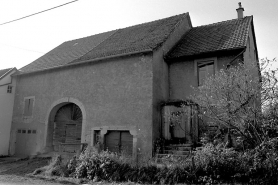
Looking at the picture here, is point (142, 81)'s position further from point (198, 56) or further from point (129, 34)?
point (129, 34)

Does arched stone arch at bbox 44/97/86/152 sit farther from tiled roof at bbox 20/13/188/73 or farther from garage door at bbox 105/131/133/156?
garage door at bbox 105/131/133/156

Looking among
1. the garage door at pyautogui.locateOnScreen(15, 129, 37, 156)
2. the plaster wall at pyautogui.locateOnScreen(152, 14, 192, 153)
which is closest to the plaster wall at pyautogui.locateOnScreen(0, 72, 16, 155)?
the garage door at pyautogui.locateOnScreen(15, 129, 37, 156)

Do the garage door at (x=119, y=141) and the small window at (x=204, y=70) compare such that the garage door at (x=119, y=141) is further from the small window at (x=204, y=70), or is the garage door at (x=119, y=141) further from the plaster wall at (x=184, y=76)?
the small window at (x=204, y=70)

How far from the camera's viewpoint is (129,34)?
53.3 ft

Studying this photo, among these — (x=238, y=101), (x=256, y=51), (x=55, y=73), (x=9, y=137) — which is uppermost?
(x=256, y=51)

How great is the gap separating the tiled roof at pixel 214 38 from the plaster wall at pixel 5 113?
10.3 m

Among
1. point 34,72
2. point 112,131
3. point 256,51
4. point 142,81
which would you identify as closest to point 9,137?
point 34,72

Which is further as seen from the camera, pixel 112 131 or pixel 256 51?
pixel 256 51

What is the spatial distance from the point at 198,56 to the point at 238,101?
4.41m

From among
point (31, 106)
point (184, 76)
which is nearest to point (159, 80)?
point (184, 76)

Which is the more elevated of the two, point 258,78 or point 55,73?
point 55,73

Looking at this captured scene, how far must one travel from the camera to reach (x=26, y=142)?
591 inches

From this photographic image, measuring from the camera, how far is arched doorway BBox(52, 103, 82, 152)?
14.1 meters

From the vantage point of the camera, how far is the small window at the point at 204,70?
40.1 feet
